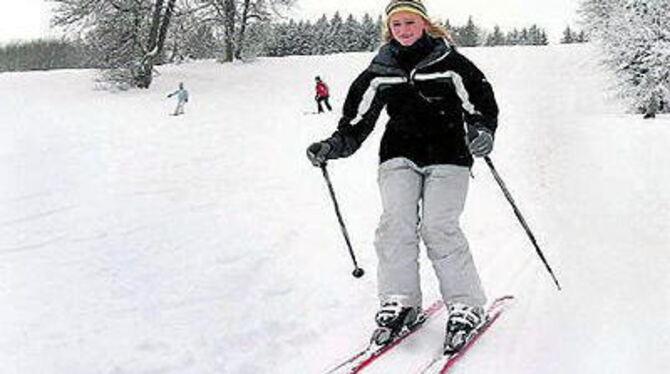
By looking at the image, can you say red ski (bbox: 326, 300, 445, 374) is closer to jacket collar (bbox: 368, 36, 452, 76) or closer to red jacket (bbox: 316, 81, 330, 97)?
jacket collar (bbox: 368, 36, 452, 76)

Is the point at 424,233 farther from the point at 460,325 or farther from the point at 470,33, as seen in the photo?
the point at 470,33

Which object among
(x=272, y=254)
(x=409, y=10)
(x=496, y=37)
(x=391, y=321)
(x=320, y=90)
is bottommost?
(x=272, y=254)

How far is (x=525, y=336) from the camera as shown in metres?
4.69

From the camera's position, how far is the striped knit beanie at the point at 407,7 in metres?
4.78

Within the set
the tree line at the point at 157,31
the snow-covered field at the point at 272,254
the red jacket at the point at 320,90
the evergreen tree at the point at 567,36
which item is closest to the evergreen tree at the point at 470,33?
the evergreen tree at the point at 567,36

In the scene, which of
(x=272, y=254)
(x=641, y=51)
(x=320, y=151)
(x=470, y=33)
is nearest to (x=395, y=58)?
(x=320, y=151)

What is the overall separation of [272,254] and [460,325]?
3.19 metres

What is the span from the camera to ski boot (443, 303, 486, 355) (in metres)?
4.38

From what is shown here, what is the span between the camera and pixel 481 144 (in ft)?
15.2

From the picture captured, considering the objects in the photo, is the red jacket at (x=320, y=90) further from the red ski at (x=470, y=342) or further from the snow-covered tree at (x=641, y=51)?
the red ski at (x=470, y=342)

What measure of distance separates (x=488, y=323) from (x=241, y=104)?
26.8m

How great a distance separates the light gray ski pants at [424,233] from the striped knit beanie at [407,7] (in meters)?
0.92

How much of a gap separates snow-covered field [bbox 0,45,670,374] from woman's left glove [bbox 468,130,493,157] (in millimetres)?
1121

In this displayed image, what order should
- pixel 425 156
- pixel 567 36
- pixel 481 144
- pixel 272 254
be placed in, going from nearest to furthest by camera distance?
1. pixel 481 144
2. pixel 425 156
3. pixel 272 254
4. pixel 567 36
